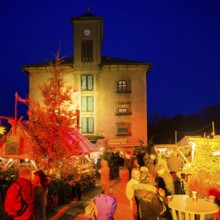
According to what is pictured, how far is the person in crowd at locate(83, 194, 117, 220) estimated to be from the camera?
5557mm

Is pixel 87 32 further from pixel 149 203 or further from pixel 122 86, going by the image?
pixel 149 203

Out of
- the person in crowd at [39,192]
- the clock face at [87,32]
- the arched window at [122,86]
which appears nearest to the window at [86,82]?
the arched window at [122,86]

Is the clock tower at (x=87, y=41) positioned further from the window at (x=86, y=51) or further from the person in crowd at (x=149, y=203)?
the person in crowd at (x=149, y=203)

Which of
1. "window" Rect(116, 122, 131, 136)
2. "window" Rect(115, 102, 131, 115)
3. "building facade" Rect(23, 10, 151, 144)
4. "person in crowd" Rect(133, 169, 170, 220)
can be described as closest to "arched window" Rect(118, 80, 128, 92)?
"building facade" Rect(23, 10, 151, 144)

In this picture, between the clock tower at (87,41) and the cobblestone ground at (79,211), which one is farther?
the clock tower at (87,41)

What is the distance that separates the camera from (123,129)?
38312 mm

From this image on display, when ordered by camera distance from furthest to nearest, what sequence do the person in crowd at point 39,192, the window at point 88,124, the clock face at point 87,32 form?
the clock face at point 87,32 → the window at point 88,124 → the person in crowd at point 39,192

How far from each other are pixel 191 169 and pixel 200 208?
312 centimetres

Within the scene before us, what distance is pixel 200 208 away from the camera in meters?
6.89

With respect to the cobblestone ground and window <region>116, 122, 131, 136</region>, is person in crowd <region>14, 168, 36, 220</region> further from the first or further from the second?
window <region>116, 122, 131, 136</region>

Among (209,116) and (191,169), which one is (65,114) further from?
(209,116)

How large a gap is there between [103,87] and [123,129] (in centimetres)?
532

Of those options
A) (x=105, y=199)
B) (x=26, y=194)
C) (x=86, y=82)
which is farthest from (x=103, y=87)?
(x=105, y=199)

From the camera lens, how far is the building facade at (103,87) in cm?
3834
